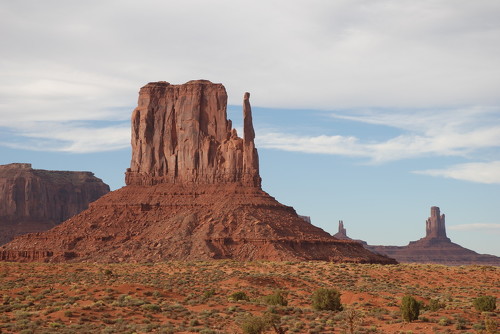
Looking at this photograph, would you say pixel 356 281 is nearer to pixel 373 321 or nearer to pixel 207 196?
pixel 373 321

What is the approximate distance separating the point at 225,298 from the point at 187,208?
58.9 metres

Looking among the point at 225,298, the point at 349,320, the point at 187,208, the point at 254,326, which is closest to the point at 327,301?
the point at 225,298

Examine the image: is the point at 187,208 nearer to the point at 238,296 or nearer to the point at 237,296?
the point at 238,296

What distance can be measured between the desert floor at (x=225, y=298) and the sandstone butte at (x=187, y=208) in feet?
37.1

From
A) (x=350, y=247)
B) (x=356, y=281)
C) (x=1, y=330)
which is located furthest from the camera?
(x=350, y=247)

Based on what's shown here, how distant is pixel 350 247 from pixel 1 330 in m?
75.7

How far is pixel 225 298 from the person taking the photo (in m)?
66.6

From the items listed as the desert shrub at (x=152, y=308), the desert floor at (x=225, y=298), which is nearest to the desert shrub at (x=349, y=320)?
the desert floor at (x=225, y=298)

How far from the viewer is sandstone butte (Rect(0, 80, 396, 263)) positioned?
11425cm

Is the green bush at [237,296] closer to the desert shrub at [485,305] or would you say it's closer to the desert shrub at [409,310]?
the desert shrub at [409,310]

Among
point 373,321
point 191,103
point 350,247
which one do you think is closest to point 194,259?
point 350,247

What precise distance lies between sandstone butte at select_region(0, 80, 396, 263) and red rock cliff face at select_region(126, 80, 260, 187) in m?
0.15

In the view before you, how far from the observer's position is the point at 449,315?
58219mm

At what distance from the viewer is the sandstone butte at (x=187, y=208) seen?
114250 mm
